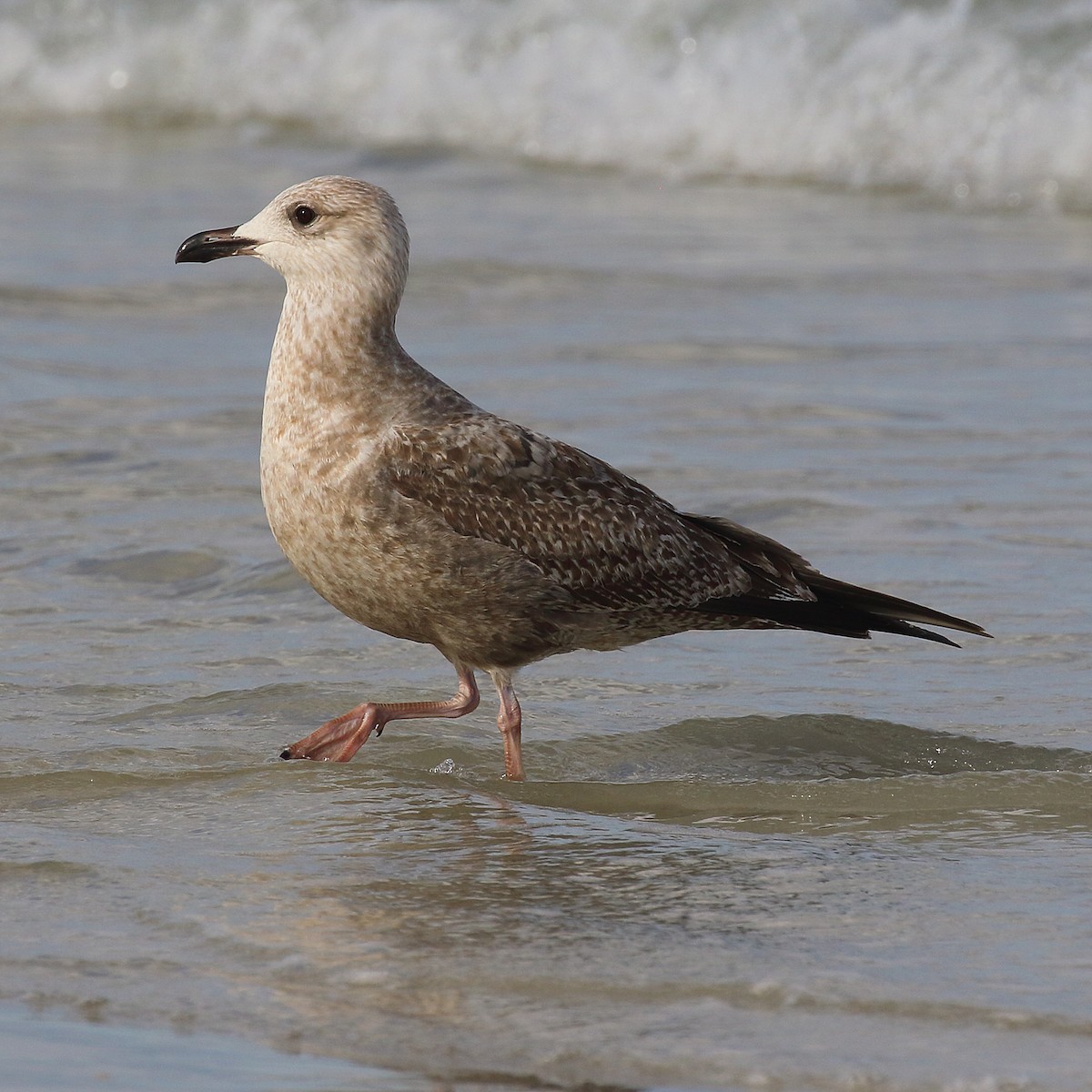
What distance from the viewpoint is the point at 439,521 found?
6168 millimetres

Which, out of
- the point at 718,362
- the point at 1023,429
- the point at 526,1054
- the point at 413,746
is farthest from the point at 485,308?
the point at 526,1054

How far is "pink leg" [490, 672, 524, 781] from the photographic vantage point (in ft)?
20.2

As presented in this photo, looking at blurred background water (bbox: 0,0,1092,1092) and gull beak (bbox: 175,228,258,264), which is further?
gull beak (bbox: 175,228,258,264)

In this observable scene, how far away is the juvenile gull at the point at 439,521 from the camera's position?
6.11m

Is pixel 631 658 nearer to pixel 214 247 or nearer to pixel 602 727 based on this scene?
pixel 602 727

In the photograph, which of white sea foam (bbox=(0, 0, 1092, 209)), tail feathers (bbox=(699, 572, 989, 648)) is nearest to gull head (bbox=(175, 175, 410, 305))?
tail feathers (bbox=(699, 572, 989, 648))

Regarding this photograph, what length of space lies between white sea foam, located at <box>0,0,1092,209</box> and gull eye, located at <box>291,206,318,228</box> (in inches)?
403

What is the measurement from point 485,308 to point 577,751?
6.28m

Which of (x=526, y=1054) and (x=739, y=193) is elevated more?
(x=739, y=193)

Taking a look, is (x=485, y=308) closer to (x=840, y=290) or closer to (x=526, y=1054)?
(x=840, y=290)

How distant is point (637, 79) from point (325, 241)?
12580 mm

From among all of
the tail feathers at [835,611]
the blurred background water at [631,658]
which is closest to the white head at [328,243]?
the blurred background water at [631,658]

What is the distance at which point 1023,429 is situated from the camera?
31.8ft

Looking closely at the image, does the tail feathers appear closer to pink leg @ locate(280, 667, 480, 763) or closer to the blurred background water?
the blurred background water
